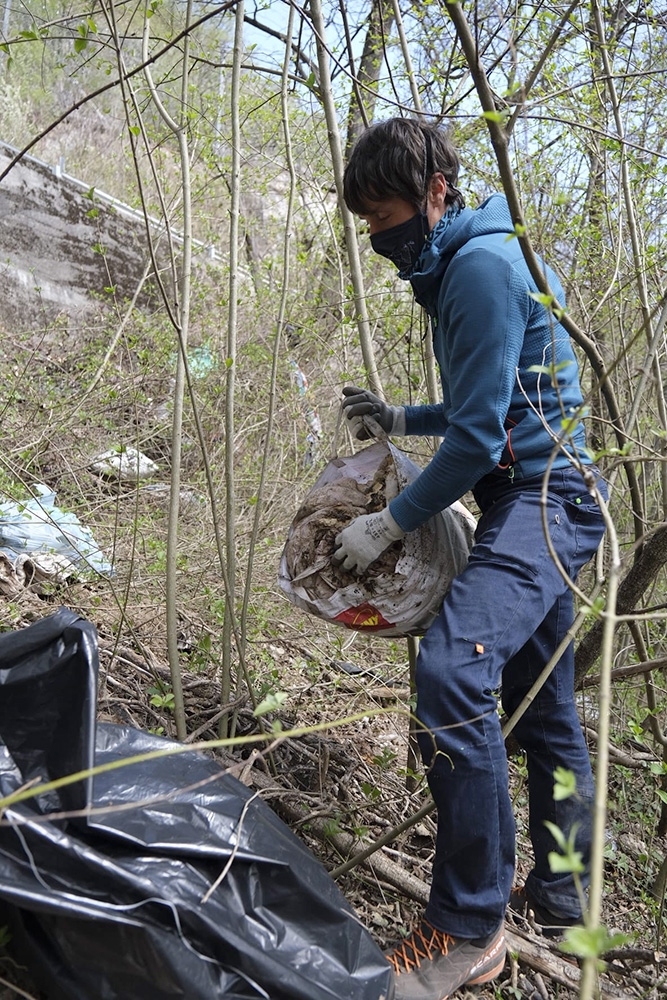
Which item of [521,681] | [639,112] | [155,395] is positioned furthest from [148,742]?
[155,395]

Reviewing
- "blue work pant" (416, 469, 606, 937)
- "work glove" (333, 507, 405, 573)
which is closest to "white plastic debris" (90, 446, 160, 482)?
"work glove" (333, 507, 405, 573)

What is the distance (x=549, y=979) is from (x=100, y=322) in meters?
Result: 5.82

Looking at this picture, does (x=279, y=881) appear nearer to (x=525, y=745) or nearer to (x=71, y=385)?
(x=525, y=745)

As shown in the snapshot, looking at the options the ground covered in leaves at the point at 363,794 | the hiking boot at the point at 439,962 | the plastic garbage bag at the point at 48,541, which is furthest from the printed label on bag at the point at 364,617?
the plastic garbage bag at the point at 48,541

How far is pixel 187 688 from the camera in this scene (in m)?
2.69

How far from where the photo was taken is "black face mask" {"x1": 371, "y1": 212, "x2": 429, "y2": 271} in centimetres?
198

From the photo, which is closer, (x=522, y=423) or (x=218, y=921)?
(x=218, y=921)

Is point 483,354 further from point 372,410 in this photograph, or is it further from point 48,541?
point 48,541

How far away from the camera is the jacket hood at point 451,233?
6.21ft

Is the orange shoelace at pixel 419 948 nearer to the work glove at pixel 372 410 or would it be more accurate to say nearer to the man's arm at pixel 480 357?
the man's arm at pixel 480 357

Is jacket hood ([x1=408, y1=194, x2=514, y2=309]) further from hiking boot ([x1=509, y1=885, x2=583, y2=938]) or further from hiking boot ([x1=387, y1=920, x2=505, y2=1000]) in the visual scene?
hiking boot ([x1=509, y1=885, x2=583, y2=938])

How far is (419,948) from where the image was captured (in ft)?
5.80

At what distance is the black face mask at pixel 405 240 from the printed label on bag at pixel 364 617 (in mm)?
864

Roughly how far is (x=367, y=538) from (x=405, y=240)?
743 mm
